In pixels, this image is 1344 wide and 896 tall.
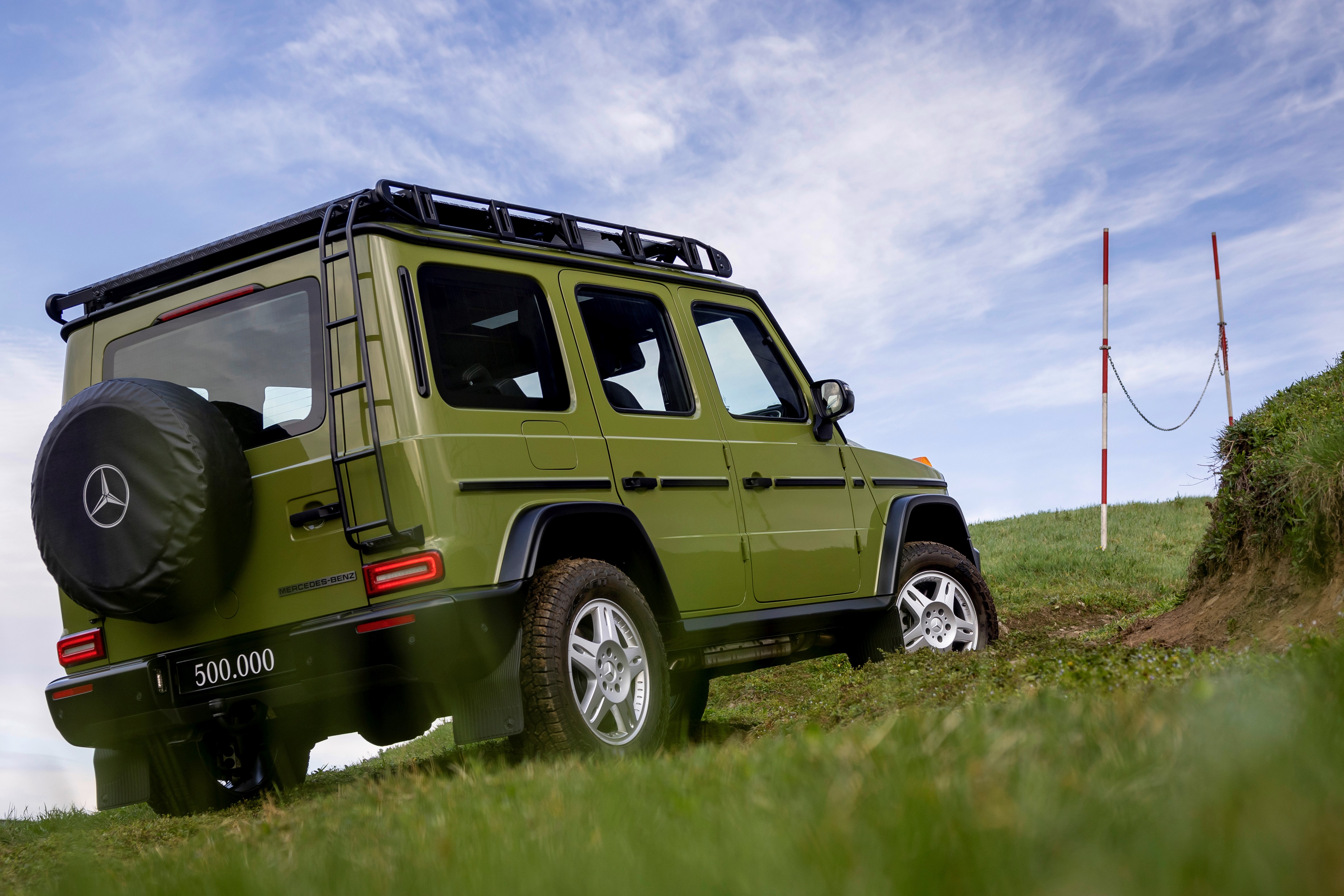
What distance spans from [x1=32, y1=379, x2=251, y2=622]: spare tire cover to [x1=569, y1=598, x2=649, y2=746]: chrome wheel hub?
1438 millimetres

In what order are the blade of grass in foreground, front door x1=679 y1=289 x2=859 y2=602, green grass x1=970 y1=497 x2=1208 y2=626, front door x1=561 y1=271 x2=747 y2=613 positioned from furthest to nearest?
green grass x1=970 y1=497 x2=1208 y2=626
front door x1=679 y1=289 x2=859 y2=602
front door x1=561 y1=271 x2=747 y2=613
the blade of grass in foreground

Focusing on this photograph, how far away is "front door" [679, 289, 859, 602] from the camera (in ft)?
18.7

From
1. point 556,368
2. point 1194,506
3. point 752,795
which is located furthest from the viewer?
point 1194,506

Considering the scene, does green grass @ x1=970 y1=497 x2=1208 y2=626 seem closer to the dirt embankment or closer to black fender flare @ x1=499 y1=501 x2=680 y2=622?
the dirt embankment

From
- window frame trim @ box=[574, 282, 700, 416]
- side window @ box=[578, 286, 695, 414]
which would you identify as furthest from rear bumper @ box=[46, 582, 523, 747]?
side window @ box=[578, 286, 695, 414]

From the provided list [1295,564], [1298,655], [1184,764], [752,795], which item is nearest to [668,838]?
[752,795]

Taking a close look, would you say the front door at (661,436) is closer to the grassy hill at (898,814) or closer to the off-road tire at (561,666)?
the off-road tire at (561,666)

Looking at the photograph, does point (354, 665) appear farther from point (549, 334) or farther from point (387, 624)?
point (549, 334)

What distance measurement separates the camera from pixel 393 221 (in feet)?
15.3

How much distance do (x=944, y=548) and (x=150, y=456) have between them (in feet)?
15.7

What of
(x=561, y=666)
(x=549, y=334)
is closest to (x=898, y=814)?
(x=561, y=666)

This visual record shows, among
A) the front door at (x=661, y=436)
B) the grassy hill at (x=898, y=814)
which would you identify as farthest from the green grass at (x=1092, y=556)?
the grassy hill at (x=898, y=814)

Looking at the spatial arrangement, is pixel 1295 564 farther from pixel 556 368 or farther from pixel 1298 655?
pixel 556 368

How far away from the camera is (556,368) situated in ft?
16.1
